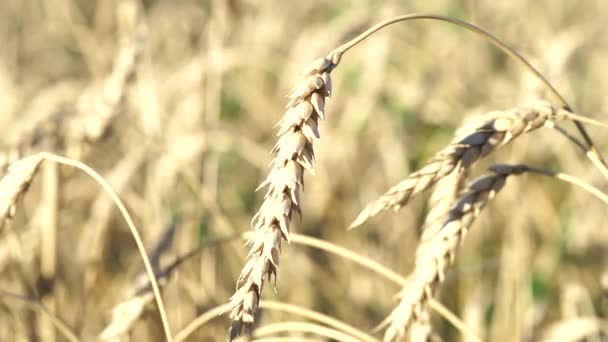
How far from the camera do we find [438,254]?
127cm

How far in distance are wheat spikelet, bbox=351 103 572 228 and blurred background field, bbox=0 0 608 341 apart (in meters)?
0.72

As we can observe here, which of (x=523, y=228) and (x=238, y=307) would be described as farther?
(x=523, y=228)

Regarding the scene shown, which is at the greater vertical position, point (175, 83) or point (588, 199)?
point (175, 83)

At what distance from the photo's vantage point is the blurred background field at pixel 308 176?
2.36 meters

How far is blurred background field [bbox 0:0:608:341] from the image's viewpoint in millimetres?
2361

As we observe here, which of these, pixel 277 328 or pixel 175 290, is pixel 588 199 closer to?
pixel 175 290

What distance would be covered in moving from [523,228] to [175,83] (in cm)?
223

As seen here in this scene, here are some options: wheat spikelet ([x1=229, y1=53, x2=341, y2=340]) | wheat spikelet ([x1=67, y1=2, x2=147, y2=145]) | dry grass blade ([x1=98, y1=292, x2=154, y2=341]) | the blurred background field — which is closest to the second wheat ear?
wheat spikelet ([x1=229, y1=53, x2=341, y2=340])

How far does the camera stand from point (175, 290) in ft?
8.04

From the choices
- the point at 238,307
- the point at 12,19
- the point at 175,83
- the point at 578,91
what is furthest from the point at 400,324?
the point at 12,19

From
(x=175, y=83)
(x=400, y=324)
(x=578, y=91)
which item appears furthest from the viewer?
(x=578, y=91)

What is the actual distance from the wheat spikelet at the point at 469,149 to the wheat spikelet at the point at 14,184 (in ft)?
1.70

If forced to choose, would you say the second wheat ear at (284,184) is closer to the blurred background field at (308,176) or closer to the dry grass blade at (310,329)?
the dry grass blade at (310,329)

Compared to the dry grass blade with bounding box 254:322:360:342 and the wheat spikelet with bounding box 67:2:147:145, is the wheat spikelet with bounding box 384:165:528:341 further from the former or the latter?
the wheat spikelet with bounding box 67:2:147:145
